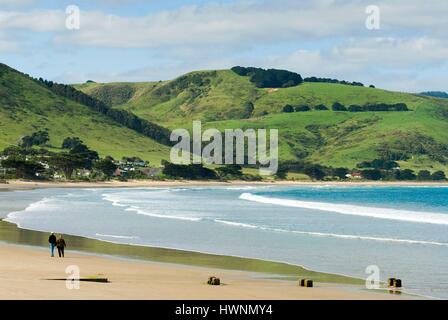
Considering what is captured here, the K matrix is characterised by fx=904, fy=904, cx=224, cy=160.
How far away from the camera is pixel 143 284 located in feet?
89.5

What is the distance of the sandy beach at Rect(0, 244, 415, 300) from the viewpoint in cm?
2430

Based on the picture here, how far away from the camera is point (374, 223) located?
207 ft

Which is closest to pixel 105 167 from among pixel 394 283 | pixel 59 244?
pixel 59 244

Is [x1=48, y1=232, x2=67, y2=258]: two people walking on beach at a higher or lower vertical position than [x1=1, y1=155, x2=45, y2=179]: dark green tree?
lower

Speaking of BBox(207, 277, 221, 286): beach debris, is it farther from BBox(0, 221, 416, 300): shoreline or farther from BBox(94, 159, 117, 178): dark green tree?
BBox(94, 159, 117, 178): dark green tree

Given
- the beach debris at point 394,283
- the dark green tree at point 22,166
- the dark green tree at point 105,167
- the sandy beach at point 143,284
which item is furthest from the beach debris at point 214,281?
the dark green tree at point 105,167

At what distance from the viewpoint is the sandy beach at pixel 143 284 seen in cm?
2430

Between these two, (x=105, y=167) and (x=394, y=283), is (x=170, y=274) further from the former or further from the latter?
(x=105, y=167)

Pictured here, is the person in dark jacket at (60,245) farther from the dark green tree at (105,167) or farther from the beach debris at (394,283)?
the dark green tree at (105,167)

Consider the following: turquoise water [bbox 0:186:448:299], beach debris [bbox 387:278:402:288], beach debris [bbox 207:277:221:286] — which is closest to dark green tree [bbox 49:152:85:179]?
turquoise water [bbox 0:186:448:299]

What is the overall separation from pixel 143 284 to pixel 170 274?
13.8 feet

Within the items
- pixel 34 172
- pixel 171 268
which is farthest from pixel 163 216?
pixel 34 172

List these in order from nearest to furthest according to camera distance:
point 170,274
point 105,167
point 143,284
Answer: point 143,284, point 170,274, point 105,167
